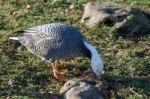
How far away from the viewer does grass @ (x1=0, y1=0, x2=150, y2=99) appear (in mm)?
7637

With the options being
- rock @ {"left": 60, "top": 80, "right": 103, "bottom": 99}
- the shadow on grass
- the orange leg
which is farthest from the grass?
rock @ {"left": 60, "top": 80, "right": 103, "bottom": 99}

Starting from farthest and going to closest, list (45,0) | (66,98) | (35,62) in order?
1. (45,0)
2. (35,62)
3. (66,98)

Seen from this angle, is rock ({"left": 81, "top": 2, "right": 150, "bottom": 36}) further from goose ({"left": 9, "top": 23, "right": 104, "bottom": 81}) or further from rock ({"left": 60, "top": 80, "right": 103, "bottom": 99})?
rock ({"left": 60, "top": 80, "right": 103, "bottom": 99})

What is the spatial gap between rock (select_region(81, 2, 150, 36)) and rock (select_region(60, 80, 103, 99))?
7.41ft

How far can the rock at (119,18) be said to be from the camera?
9.41 metres

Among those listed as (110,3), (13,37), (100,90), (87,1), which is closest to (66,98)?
(100,90)

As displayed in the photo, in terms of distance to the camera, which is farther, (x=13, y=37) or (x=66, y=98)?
(x=13, y=37)

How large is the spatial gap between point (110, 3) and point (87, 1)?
88cm

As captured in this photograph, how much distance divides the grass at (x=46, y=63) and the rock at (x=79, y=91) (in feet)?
0.94

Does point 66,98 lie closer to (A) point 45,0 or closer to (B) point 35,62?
(B) point 35,62

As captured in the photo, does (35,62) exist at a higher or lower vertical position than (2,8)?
lower

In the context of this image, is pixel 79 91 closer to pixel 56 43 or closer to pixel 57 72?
pixel 57 72

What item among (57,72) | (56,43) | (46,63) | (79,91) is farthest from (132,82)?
(46,63)

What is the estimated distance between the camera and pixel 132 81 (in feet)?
25.8
